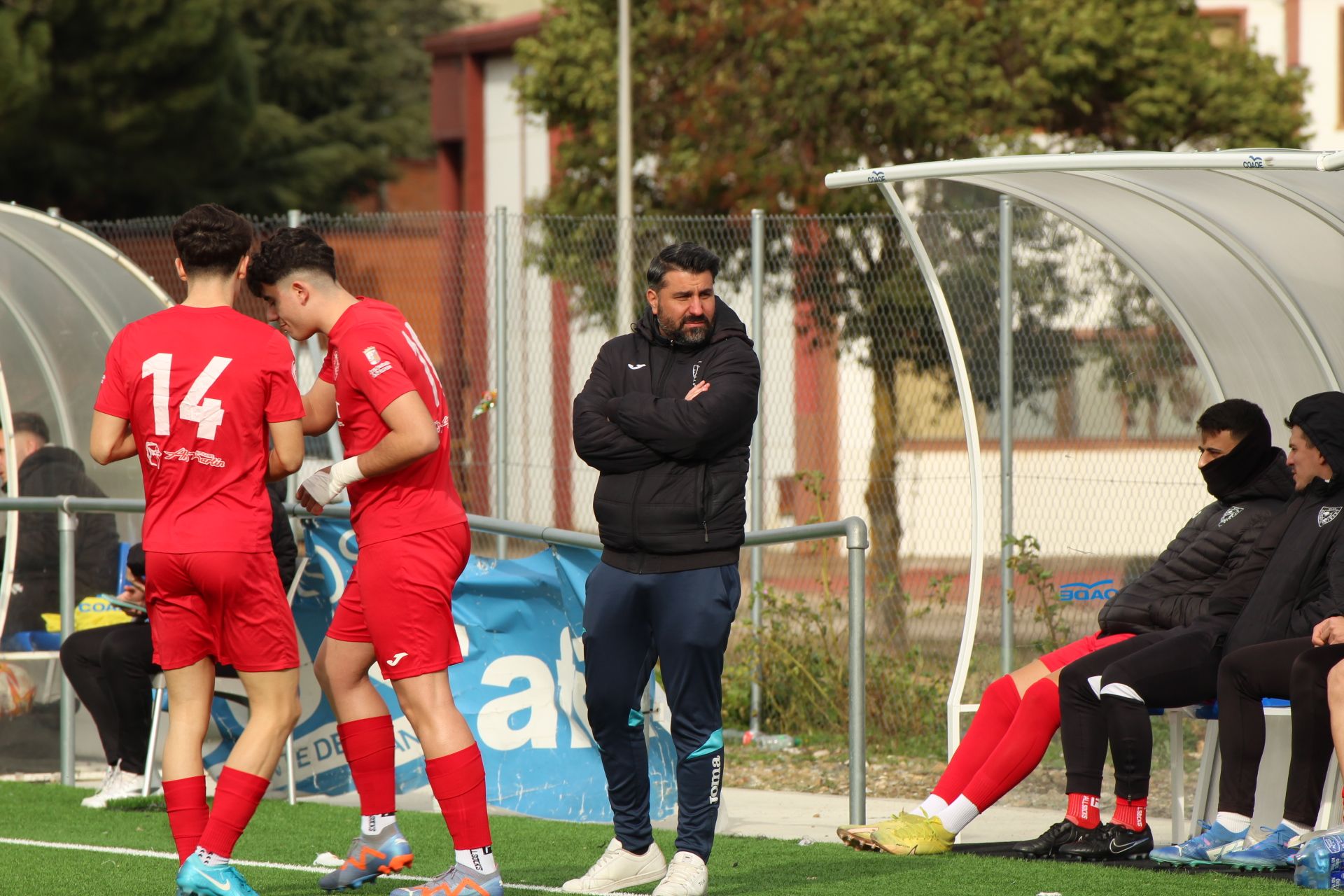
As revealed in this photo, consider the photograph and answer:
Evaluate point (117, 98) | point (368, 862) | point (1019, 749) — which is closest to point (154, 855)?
point (368, 862)

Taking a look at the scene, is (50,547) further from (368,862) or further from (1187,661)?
(1187,661)

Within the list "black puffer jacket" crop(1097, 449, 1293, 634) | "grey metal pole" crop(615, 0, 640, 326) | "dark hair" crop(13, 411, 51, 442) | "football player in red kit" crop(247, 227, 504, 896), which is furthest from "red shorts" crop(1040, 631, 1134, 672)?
"grey metal pole" crop(615, 0, 640, 326)

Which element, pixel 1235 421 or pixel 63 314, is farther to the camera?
pixel 63 314

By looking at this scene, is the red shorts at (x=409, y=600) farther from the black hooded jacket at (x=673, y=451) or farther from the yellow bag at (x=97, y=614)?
the yellow bag at (x=97, y=614)

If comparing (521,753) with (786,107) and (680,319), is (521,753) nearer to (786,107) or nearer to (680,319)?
(680,319)

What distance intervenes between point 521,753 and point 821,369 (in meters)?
4.44

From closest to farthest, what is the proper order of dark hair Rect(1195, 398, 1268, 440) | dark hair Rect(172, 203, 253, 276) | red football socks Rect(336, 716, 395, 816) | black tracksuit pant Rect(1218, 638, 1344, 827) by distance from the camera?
dark hair Rect(172, 203, 253, 276) → red football socks Rect(336, 716, 395, 816) → black tracksuit pant Rect(1218, 638, 1344, 827) → dark hair Rect(1195, 398, 1268, 440)

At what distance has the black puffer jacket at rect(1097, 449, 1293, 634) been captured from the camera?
629cm

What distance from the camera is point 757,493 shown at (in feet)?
31.2

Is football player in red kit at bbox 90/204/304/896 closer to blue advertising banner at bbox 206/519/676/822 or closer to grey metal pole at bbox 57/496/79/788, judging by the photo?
blue advertising banner at bbox 206/519/676/822

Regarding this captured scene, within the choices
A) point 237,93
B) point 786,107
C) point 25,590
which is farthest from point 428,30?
point 25,590

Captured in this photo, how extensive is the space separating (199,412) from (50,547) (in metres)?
3.76

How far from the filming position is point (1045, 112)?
15.0 meters

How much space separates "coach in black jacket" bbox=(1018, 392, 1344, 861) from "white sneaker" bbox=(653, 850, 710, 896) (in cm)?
147
